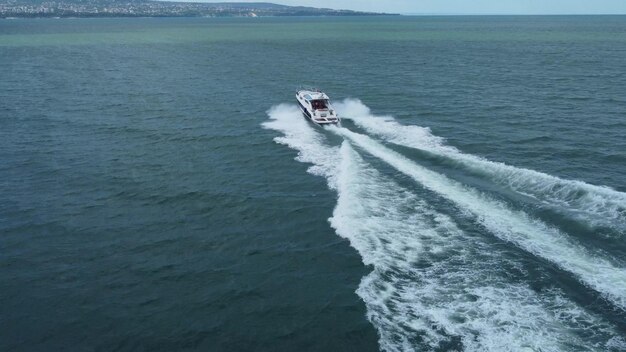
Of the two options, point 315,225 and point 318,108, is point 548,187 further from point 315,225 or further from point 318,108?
point 318,108

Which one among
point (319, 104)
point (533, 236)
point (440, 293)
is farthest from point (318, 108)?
point (440, 293)

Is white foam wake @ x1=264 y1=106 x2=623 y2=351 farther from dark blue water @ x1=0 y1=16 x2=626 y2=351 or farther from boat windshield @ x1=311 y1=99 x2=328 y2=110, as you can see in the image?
→ boat windshield @ x1=311 y1=99 x2=328 y2=110

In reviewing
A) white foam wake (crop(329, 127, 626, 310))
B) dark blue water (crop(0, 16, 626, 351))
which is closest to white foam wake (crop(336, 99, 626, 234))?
dark blue water (crop(0, 16, 626, 351))

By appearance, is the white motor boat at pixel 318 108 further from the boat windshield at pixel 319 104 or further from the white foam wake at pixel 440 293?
the white foam wake at pixel 440 293

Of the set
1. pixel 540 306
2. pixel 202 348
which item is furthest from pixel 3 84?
pixel 540 306

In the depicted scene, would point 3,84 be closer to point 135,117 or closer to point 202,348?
point 135,117
